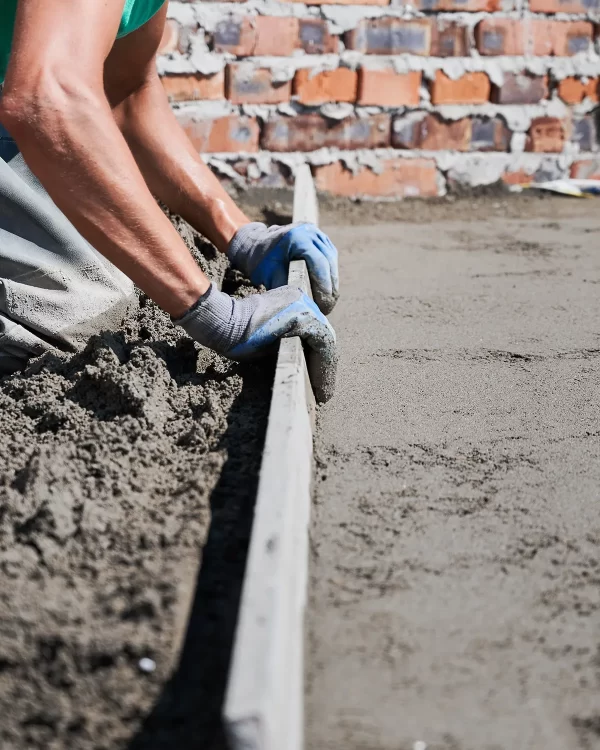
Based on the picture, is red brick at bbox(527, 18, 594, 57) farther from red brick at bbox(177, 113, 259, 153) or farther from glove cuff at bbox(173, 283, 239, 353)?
glove cuff at bbox(173, 283, 239, 353)

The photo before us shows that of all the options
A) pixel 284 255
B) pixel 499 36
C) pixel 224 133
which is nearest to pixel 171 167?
pixel 284 255

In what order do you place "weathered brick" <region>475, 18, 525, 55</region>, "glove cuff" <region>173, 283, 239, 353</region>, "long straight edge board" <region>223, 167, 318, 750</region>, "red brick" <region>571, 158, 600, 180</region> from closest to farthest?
"long straight edge board" <region>223, 167, 318, 750</region> < "glove cuff" <region>173, 283, 239, 353</region> < "weathered brick" <region>475, 18, 525, 55</region> < "red brick" <region>571, 158, 600, 180</region>

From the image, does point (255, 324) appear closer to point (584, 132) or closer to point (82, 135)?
point (82, 135)

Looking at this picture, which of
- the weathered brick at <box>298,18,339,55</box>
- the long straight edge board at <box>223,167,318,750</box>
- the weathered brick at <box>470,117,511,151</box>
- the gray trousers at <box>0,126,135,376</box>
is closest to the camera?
the long straight edge board at <box>223,167,318,750</box>

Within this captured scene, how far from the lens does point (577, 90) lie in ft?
11.5

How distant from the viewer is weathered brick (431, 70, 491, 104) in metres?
3.39

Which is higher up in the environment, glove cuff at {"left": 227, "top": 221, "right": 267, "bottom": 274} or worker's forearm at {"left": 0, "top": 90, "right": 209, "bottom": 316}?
worker's forearm at {"left": 0, "top": 90, "right": 209, "bottom": 316}

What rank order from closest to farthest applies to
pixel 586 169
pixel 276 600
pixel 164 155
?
pixel 276 600 → pixel 164 155 → pixel 586 169

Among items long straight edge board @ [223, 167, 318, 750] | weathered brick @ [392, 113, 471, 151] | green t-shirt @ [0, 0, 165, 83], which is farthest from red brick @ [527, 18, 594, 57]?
long straight edge board @ [223, 167, 318, 750]

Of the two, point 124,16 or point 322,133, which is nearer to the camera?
point 124,16

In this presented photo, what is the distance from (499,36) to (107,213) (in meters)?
2.58

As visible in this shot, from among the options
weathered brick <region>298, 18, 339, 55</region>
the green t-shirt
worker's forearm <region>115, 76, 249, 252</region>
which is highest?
weathered brick <region>298, 18, 339, 55</region>

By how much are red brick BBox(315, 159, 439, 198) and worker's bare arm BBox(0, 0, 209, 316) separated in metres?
2.06

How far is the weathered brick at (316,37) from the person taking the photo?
3244 millimetres
